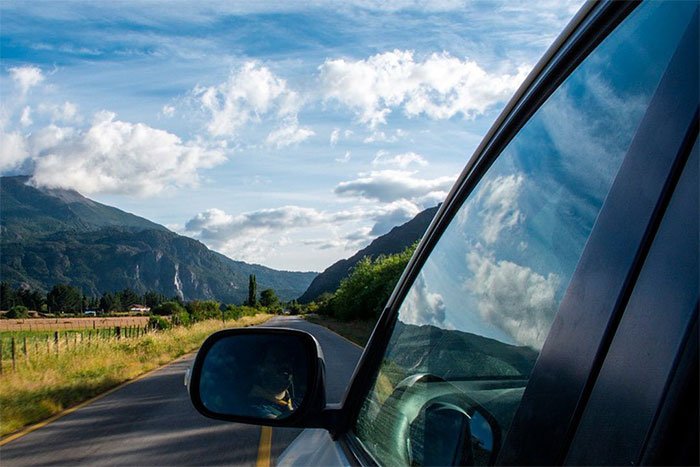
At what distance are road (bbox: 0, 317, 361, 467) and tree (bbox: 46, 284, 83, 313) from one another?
456 ft

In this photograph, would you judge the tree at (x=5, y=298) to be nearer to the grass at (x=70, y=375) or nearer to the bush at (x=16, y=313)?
the bush at (x=16, y=313)

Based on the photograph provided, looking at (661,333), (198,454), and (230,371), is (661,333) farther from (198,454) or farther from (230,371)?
(198,454)

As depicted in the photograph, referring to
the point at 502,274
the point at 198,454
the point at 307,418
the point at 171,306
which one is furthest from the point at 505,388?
the point at 171,306

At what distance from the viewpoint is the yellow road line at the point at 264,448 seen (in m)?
7.77

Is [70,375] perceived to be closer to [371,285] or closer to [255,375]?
[255,375]

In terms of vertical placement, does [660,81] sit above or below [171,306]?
above

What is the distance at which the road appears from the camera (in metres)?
8.05

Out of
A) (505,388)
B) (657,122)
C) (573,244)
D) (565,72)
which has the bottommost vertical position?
(505,388)

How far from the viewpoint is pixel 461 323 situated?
5.60 feet

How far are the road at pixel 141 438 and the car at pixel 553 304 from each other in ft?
19.7

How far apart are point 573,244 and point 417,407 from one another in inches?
32.9

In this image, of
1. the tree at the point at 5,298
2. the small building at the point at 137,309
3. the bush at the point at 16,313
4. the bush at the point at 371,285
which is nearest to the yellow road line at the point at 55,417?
the bush at the point at 371,285

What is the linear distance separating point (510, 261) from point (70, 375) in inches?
698

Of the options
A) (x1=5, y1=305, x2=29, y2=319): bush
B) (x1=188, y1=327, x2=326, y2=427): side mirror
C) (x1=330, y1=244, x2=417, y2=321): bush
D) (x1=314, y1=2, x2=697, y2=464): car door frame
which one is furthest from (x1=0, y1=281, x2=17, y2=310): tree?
(x1=314, y1=2, x2=697, y2=464): car door frame
